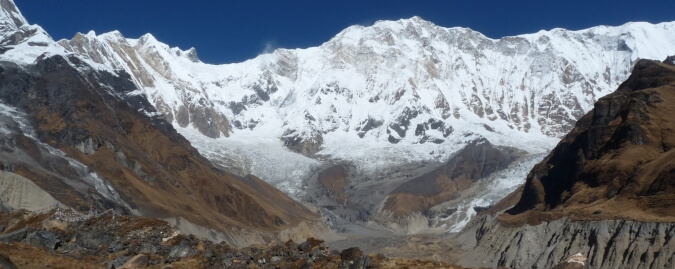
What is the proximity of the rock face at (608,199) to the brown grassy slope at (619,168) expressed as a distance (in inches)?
7.8

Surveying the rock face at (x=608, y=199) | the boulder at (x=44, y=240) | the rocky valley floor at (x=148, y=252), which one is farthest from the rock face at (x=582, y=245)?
the boulder at (x=44, y=240)

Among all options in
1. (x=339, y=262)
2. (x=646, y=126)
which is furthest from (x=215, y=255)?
(x=646, y=126)

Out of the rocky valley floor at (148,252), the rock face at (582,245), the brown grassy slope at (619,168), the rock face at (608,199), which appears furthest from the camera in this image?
the brown grassy slope at (619,168)

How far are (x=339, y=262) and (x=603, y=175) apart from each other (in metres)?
117

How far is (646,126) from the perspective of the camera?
6004 inches

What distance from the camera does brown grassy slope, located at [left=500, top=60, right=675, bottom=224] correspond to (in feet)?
406

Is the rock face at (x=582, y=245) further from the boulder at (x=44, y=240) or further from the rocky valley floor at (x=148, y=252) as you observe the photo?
the boulder at (x=44, y=240)

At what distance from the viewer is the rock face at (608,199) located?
11372 centimetres

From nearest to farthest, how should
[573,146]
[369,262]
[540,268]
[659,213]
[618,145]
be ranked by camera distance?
[369,262], [659,213], [540,268], [618,145], [573,146]

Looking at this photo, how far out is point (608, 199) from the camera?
445ft

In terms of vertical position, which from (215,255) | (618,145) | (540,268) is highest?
(618,145)

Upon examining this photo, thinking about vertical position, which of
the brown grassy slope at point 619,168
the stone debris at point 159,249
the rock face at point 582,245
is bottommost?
the rock face at point 582,245

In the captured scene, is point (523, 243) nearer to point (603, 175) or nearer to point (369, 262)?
point (603, 175)

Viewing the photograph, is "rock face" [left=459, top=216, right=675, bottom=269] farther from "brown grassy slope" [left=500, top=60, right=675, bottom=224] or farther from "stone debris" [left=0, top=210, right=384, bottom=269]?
"stone debris" [left=0, top=210, right=384, bottom=269]
